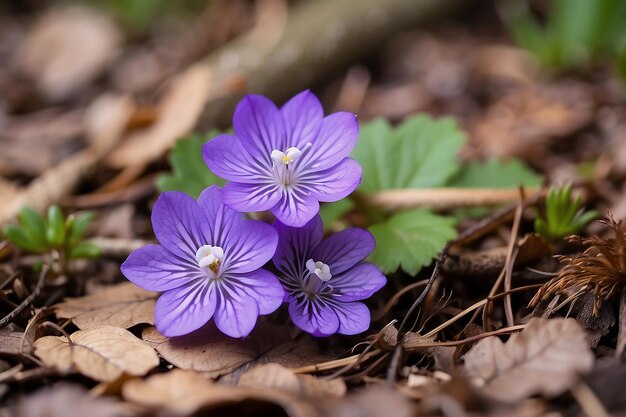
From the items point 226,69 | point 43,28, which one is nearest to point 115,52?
point 43,28

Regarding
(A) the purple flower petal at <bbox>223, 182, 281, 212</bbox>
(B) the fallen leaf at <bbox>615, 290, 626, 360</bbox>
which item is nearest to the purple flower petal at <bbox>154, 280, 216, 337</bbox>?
(A) the purple flower petal at <bbox>223, 182, 281, 212</bbox>

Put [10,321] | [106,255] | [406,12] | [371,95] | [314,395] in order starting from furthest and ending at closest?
1. [406,12]
2. [371,95]
3. [106,255]
4. [10,321]
5. [314,395]

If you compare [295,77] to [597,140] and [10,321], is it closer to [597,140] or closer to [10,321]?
[597,140]

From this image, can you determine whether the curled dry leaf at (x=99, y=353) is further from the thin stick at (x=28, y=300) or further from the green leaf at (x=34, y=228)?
the green leaf at (x=34, y=228)

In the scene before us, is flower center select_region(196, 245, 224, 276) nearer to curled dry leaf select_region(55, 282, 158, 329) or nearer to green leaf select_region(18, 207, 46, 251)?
curled dry leaf select_region(55, 282, 158, 329)

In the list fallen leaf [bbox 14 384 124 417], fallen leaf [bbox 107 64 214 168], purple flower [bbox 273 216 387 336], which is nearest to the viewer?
fallen leaf [bbox 14 384 124 417]

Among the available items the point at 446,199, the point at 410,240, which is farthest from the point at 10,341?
the point at 446,199
